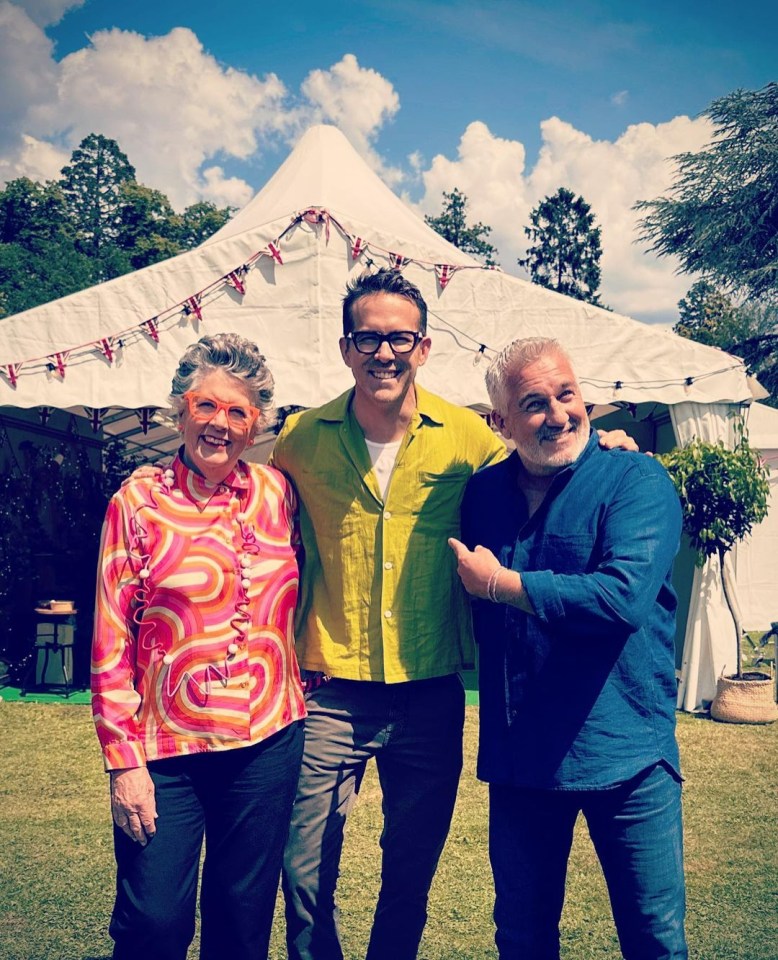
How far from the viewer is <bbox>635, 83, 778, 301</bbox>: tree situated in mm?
21281

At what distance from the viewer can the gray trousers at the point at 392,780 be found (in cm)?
230

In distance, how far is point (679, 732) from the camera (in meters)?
6.04

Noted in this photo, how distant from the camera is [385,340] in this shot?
7.66 feet

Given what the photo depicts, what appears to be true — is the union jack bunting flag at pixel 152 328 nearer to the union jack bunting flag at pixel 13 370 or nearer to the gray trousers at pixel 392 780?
the union jack bunting flag at pixel 13 370

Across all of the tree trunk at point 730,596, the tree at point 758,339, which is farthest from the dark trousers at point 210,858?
the tree at point 758,339

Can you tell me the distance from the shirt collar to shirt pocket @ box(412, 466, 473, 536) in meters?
0.52

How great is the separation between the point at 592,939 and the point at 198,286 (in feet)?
17.3

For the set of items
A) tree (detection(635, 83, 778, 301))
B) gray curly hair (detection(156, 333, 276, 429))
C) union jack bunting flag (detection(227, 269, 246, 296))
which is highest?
tree (detection(635, 83, 778, 301))

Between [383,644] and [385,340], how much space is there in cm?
82

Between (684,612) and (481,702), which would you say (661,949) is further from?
(684,612)

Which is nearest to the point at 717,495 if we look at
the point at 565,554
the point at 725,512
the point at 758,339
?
the point at 725,512

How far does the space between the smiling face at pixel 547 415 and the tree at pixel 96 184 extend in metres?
41.9

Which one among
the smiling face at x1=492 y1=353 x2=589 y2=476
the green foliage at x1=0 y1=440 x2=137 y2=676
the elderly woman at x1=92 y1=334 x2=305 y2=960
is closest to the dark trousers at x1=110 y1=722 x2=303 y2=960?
the elderly woman at x1=92 y1=334 x2=305 y2=960

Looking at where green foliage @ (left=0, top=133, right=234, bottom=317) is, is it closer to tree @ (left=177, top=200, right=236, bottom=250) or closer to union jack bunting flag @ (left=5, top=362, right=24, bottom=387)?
tree @ (left=177, top=200, right=236, bottom=250)
